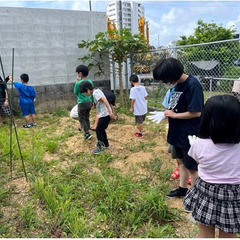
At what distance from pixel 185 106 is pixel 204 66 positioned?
4.03 m

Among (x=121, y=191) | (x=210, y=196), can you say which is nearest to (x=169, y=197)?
(x=121, y=191)

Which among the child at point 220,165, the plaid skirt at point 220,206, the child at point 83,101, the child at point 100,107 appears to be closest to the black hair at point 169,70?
the child at point 220,165

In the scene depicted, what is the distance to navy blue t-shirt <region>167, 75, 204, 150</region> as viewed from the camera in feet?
6.57

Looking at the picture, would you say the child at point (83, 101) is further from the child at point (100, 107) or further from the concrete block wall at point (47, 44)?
the concrete block wall at point (47, 44)

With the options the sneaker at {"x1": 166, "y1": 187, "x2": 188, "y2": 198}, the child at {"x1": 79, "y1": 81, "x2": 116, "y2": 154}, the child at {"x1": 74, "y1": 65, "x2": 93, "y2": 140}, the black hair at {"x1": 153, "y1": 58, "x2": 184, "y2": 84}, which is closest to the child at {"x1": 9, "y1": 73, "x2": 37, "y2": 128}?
the child at {"x1": 74, "y1": 65, "x2": 93, "y2": 140}

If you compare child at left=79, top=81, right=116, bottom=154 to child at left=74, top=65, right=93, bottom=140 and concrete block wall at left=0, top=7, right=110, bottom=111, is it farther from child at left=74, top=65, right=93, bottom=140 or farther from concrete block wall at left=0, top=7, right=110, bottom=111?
concrete block wall at left=0, top=7, right=110, bottom=111

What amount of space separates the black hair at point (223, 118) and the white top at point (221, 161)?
0.05 metres

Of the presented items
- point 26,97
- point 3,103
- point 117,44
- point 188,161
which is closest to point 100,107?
point 188,161

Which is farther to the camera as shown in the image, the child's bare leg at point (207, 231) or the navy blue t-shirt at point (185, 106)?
the navy blue t-shirt at point (185, 106)

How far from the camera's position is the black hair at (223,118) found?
132cm

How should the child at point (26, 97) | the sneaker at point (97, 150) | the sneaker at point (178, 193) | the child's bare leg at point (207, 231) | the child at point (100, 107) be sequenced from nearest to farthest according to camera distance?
1. the child's bare leg at point (207, 231)
2. the sneaker at point (178, 193)
3. the child at point (100, 107)
4. the sneaker at point (97, 150)
5. the child at point (26, 97)

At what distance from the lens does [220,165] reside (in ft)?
4.64

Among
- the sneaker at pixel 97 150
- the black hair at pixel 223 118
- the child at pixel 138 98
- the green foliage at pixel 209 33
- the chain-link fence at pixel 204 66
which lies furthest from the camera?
the green foliage at pixel 209 33

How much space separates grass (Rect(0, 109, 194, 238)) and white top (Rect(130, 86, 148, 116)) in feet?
3.70
